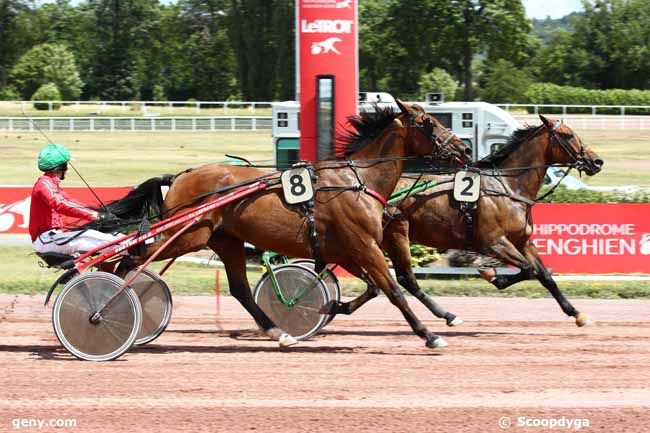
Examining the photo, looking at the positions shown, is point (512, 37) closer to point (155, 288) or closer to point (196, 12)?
point (196, 12)

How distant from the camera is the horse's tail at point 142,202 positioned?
327 inches

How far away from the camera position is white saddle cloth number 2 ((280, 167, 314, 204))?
7797 millimetres

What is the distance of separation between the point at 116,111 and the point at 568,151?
35140mm

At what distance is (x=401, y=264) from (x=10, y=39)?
5814cm

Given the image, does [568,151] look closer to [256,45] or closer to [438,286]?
[438,286]

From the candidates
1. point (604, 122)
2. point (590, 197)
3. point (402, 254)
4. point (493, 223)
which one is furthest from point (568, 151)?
point (604, 122)

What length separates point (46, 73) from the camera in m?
57.8

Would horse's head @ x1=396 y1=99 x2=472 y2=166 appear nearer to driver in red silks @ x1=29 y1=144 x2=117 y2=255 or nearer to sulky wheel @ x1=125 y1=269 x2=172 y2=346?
sulky wheel @ x1=125 y1=269 x2=172 y2=346

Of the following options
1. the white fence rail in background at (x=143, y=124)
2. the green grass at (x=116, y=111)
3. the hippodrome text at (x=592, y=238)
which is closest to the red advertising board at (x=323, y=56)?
the hippodrome text at (x=592, y=238)

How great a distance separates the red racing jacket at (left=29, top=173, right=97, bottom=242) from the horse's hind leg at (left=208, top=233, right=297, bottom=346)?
107 centimetres

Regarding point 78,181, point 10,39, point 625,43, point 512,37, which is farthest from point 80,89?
point 78,181

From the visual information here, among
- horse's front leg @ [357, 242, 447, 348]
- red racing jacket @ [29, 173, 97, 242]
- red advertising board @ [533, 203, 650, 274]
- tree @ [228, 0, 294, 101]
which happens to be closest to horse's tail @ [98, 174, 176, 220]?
red racing jacket @ [29, 173, 97, 242]

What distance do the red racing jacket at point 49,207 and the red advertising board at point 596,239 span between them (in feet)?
22.6

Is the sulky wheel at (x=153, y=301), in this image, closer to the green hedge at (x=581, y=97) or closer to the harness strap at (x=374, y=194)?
the harness strap at (x=374, y=194)
